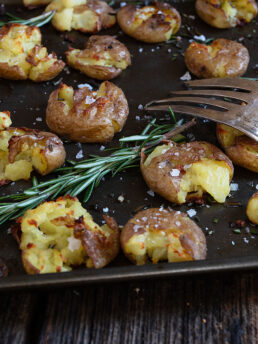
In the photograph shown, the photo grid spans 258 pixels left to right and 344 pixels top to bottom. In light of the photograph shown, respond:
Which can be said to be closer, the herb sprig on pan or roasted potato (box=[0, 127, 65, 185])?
the herb sprig on pan

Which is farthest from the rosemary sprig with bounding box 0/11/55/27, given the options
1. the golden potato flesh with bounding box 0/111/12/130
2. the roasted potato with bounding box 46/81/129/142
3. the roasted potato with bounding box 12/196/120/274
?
the roasted potato with bounding box 12/196/120/274

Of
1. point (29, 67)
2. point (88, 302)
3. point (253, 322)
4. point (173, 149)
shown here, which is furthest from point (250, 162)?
point (29, 67)

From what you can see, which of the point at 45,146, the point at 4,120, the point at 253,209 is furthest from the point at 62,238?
the point at 253,209

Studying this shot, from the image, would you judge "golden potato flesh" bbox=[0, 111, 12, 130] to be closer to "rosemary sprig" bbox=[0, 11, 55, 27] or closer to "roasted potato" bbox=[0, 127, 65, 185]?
"roasted potato" bbox=[0, 127, 65, 185]

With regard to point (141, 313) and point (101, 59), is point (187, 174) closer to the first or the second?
point (141, 313)

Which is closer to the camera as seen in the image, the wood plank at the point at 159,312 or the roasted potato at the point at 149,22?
the wood plank at the point at 159,312

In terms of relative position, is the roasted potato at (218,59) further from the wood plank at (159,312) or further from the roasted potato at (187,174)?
the wood plank at (159,312)

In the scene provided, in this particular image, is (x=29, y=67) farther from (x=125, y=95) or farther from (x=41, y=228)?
(x=41, y=228)

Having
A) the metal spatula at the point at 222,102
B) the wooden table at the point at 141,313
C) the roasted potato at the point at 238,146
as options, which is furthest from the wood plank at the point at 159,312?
the metal spatula at the point at 222,102
